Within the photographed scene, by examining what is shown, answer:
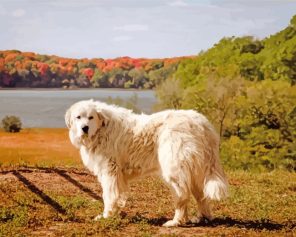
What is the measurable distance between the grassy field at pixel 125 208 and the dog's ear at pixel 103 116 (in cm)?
114

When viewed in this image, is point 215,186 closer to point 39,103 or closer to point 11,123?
point 39,103

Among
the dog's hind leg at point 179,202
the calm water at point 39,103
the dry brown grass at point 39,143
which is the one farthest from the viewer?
the calm water at point 39,103

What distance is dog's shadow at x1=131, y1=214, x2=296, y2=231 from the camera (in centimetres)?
645

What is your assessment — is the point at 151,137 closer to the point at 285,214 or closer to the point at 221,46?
the point at 285,214

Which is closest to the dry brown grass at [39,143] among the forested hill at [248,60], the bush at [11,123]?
the bush at [11,123]

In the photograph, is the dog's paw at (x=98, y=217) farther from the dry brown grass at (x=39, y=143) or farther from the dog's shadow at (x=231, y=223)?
the dry brown grass at (x=39, y=143)

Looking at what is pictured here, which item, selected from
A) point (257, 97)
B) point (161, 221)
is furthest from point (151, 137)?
point (257, 97)

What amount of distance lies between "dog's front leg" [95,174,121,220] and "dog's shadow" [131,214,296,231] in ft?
0.90

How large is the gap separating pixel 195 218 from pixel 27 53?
2124cm

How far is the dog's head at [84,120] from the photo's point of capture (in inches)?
259

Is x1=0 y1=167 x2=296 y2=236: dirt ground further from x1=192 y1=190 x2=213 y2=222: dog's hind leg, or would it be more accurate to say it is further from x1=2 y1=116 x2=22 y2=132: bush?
x1=2 y1=116 x2=22 y2=132: bush

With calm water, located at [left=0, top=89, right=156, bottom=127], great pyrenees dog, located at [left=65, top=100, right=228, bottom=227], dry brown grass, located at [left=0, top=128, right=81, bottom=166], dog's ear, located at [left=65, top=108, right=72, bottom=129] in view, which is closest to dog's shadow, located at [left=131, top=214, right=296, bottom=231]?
great pyrenees dog, located at [left=65, top=100, right=228, bottom=227]

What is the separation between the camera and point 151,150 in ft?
21.6

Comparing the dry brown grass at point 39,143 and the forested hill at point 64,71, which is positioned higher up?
the forested hill at point 64,71
